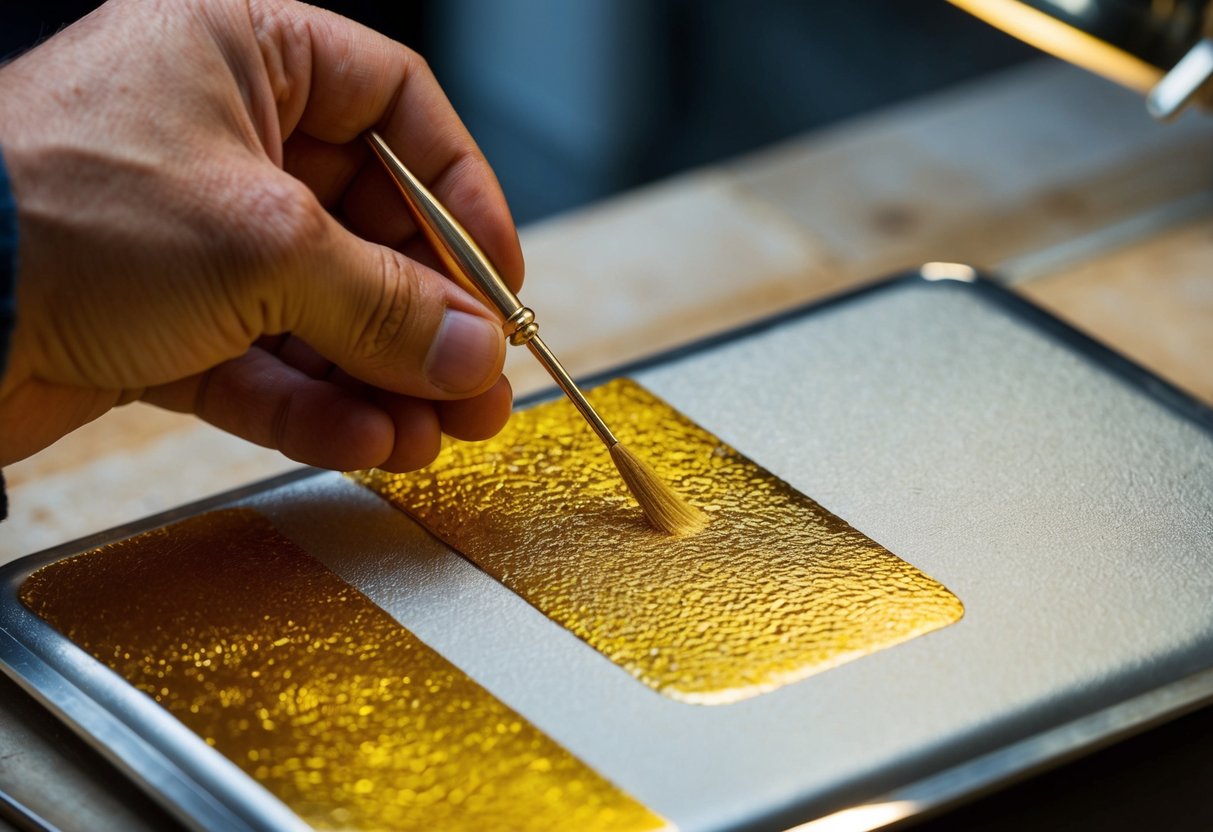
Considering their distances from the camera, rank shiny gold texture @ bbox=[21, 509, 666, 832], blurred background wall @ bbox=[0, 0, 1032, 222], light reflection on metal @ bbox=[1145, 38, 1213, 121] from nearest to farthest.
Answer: shiny gold texture @ bbox=[21, 509, 666, 832] → light reflection on metal @ bbox=[1145, 38, 1213, 121] → blurred background wall @ bbox=[0, 0, 1032, 222]

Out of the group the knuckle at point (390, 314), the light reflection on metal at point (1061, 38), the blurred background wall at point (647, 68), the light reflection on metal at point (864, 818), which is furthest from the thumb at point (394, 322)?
the blurred background wall at point (647, 68)

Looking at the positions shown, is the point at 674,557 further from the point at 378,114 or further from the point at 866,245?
the point at 866,245

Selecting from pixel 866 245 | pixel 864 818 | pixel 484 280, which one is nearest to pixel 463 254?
pixel 484 280

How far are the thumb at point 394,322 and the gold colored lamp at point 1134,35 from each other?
13.0 inches

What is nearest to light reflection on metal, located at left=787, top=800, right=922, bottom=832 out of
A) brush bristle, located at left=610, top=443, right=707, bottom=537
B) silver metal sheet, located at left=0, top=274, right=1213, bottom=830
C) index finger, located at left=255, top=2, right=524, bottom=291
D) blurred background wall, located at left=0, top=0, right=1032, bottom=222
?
silver metal sheet, located at left=0, top=274, right=1213, bottom=830

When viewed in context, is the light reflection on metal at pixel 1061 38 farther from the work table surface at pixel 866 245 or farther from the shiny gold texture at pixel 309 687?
the shiny gold texture at pixel 309 687

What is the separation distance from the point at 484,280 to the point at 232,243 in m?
0.13

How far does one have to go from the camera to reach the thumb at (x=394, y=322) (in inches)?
20.7

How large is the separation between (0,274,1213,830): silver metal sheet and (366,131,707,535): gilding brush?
0.06 metres

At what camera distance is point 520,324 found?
0.59m

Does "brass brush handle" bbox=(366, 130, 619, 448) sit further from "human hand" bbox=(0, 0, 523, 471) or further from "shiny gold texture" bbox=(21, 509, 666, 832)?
"shiny gold texture" bbox=(21, 509, 666, 832)

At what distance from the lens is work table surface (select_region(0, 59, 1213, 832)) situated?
0.79 meters

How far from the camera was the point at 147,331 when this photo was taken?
52 centimetres

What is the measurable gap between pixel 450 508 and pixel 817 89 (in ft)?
4.76
